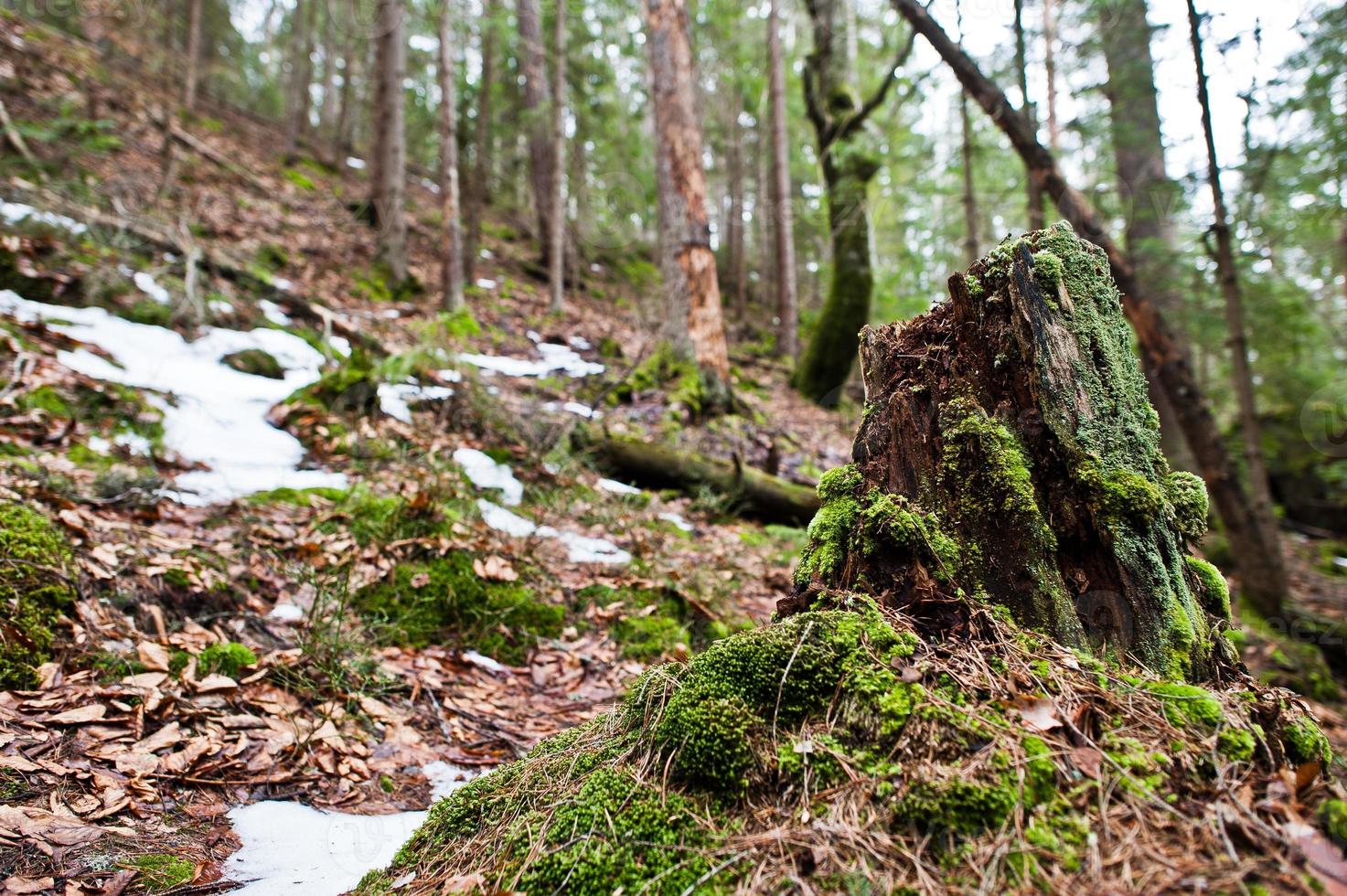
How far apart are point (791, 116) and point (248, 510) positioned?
22.5m

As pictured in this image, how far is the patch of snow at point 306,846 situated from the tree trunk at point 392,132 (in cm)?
1100

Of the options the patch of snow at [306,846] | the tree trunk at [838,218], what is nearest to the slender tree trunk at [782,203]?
the tree trunk at [838,218]

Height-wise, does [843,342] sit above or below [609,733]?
above

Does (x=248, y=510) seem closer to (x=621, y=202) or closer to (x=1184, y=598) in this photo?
(x=1184, y=598)

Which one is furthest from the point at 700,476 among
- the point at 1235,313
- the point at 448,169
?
the point at 448,169

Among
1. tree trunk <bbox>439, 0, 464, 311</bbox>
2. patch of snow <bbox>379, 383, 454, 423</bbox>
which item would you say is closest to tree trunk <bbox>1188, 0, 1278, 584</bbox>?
patch of snow <bbox>379, 383, 454, 423</bbox>

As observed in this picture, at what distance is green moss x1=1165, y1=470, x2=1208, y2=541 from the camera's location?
1.99 m

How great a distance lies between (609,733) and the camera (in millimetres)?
1861

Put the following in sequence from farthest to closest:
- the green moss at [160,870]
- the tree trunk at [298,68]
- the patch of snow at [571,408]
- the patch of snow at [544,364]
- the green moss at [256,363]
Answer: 1. the tree trunk at [298,68]
2. the patch of snow at [544,364]
3. the patch of snow at [571,408]
4. the green moss at [256,363]
5. the green moss at [160,870]

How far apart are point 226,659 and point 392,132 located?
453 inches

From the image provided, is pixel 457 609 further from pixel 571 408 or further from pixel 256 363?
pixel 256 363

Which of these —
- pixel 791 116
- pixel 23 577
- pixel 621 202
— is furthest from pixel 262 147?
pixel 23 577

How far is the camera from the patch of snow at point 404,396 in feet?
20.0

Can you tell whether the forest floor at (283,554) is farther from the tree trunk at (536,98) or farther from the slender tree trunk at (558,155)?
the tree trunk at (536,98)
